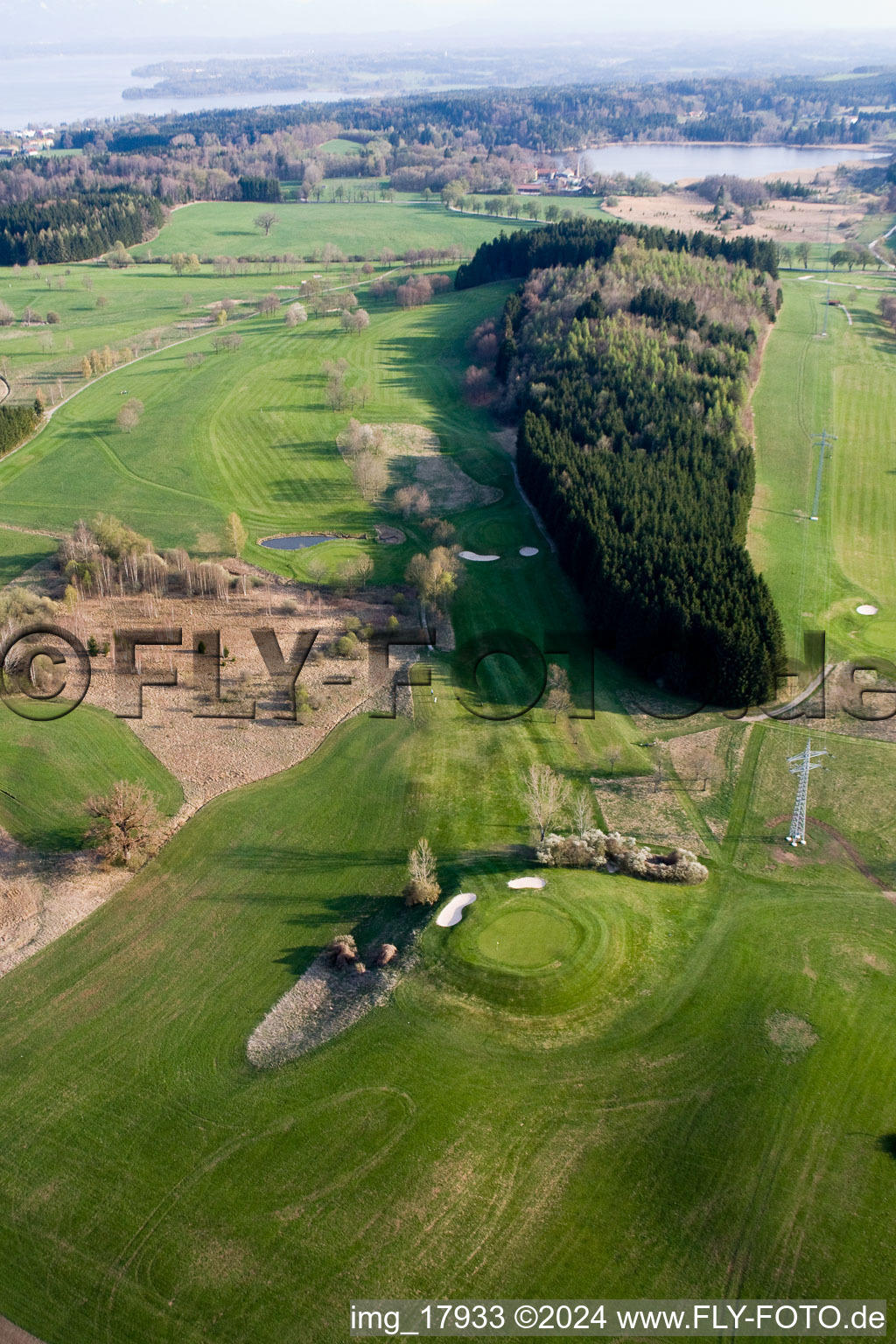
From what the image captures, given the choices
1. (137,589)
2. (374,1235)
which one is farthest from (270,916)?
(137,589)

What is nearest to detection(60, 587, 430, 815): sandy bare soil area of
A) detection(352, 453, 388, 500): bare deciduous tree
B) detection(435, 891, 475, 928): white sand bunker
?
detection(435, 891, 475, 928): white sand bunker

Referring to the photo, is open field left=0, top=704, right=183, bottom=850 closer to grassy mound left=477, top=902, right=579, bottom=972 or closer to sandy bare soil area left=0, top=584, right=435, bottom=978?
sandy bare soil area left=0, top=584, right=435, bottom=978

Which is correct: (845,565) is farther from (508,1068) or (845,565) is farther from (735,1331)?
(735,1331)

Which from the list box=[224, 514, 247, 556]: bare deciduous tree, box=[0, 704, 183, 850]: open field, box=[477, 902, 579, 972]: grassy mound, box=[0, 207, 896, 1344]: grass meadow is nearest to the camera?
box=[0, 207, 896, 1344]: grass meadow

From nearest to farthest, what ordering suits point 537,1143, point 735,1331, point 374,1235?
point 735,1331 < point 374,1235 < point 537,1143

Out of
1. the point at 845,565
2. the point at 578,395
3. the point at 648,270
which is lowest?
the point at 845,565

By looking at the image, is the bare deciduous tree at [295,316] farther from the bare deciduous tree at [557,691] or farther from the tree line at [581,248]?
the bare deciduous tree at [557,691]

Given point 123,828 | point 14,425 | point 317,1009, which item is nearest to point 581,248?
point 14,425
